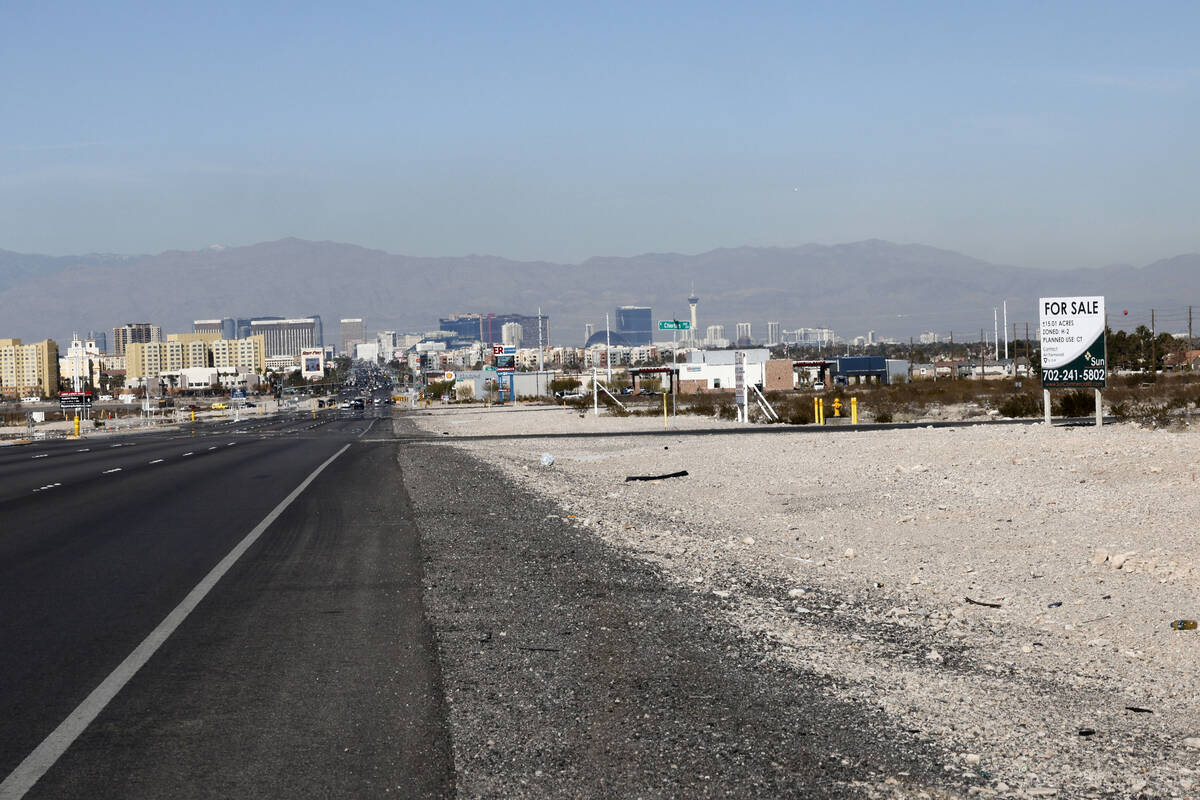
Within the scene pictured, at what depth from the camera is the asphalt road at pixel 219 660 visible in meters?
6.05

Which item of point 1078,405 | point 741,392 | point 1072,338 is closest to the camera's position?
point 1072,338

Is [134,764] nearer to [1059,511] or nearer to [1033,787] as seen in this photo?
[1033,787]

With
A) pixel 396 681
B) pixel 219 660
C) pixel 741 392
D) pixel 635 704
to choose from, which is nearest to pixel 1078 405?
pixel 741 392

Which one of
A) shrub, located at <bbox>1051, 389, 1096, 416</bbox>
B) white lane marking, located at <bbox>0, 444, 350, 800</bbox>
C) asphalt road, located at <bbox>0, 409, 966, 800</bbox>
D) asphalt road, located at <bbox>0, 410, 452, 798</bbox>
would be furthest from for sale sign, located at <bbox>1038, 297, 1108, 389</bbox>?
white lane marking, located at <bbox>0, 444, 350, 800</bbox>

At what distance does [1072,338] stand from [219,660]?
2703cm

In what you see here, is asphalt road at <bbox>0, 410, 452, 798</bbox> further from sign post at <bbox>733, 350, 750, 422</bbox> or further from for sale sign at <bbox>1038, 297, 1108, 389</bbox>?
sign post at <bbox>733, 350, 750, 422</bbox>

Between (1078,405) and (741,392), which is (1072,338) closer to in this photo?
(1078,405)

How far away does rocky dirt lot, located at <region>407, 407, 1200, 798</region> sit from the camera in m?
6.50

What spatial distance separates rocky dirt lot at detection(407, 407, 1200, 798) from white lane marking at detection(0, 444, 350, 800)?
4516 mm

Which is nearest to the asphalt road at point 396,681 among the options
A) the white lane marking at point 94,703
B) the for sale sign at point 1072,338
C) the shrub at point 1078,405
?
the white lane marking at point 94,703

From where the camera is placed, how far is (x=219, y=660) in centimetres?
848

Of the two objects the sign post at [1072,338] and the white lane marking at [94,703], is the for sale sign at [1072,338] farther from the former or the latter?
the white lane marking at [94,703]

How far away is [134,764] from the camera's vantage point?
6.14 meters

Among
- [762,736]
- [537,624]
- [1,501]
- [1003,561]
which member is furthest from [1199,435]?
[1,501]
